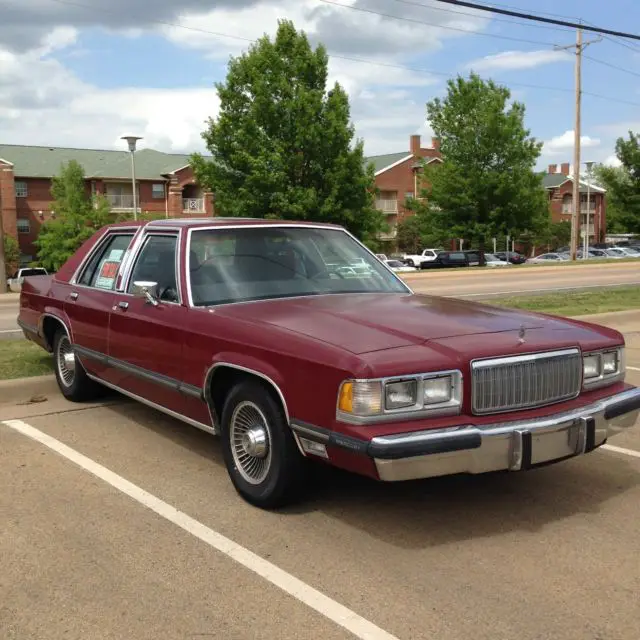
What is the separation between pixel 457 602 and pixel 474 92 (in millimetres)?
41971

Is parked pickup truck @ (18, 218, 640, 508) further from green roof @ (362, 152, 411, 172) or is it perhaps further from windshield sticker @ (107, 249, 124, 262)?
green roof @ (362, 152, 411, 172)

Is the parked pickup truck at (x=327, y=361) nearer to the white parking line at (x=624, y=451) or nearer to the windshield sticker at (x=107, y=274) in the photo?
the windshield sticker at (x=107, y=274)

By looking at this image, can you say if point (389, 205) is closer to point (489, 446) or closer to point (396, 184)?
point (396, 184)

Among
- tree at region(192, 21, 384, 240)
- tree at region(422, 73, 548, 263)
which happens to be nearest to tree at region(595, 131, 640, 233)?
tree at region(422, 73, 548, 263)

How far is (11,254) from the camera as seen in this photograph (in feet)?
170

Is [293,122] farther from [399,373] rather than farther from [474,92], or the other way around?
[399,373]

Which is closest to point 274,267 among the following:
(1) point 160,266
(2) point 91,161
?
(1) point 160,266

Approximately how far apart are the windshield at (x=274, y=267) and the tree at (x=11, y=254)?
49716 mm

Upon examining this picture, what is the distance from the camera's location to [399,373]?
3.61 meters

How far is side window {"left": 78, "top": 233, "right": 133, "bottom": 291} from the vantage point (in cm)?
595

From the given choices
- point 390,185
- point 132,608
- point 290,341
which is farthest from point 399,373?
point 390,185

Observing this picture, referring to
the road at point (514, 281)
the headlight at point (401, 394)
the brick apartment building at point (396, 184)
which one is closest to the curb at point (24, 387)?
the headlight at point (401, 394)

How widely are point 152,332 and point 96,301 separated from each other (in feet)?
3.52

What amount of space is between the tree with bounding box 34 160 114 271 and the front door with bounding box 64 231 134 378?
148 feet
